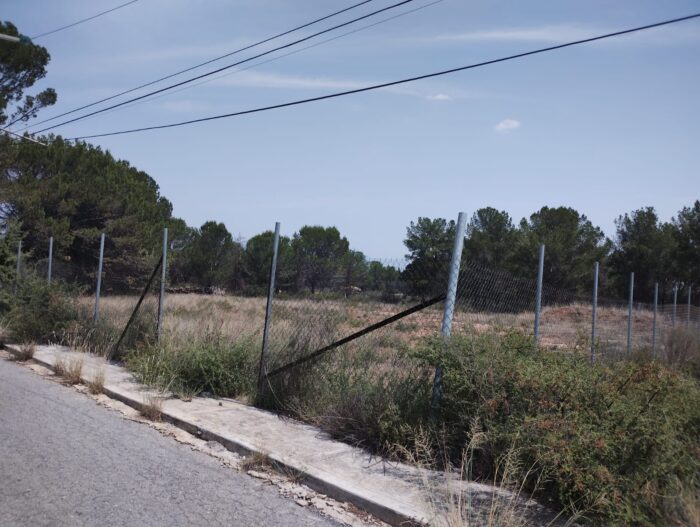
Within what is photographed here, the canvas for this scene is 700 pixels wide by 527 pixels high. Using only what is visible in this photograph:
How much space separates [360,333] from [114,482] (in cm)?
289

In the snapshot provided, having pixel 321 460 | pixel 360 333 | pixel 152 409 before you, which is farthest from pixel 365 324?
pixel 152 409

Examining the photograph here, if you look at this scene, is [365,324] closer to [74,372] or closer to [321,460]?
[321,460]

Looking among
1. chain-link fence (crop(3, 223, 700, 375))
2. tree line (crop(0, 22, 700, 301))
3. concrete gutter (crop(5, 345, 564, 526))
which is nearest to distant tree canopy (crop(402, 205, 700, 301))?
tree line (crop(0, 22, 700, 301))

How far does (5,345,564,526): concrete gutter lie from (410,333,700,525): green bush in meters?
0.43

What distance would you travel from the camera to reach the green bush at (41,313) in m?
13.1

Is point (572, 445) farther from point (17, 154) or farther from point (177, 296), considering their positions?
point (17, 154)

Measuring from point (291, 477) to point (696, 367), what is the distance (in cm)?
726

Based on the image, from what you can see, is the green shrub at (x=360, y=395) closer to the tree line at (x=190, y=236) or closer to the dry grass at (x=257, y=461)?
the dry grass at (x=257, y=461)

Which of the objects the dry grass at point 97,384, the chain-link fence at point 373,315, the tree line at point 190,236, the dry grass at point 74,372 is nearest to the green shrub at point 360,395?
the chain-link fence at point 373,315

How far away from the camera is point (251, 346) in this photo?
9023 mm

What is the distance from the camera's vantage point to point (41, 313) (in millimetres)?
13281

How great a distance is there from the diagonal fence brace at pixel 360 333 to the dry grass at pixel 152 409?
145cm

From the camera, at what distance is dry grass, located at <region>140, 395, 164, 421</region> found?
749 centimetres

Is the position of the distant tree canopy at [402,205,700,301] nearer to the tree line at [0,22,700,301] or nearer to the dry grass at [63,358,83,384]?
the tree line at [0,22,700,301]
